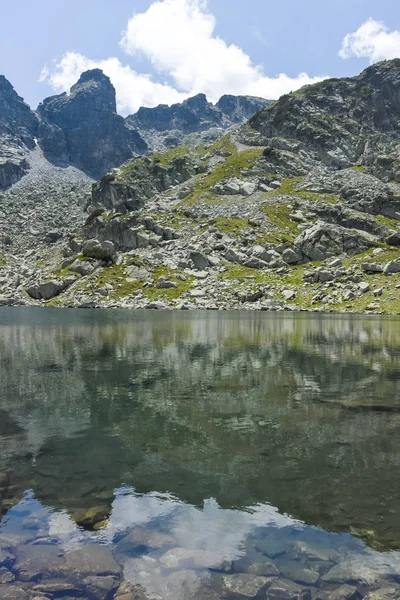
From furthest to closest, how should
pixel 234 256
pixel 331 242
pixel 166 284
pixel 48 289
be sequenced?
pixel 234 256 → pixel 331 242 → pixel 48 289 → pixel 166 284

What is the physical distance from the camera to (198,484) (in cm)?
1642

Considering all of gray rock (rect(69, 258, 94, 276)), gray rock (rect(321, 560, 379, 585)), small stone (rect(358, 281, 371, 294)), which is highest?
gray rock (rect(69, 258, 94, 276))

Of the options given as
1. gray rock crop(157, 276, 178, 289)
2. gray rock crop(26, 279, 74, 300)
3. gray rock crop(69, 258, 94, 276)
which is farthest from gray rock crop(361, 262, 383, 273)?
gray rock crop(26, 279, 74, 300)

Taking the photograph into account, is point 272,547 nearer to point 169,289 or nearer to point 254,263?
point 169,289

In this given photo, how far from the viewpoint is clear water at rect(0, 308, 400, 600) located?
36.3 feet

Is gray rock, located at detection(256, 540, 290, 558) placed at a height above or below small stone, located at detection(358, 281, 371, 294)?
below

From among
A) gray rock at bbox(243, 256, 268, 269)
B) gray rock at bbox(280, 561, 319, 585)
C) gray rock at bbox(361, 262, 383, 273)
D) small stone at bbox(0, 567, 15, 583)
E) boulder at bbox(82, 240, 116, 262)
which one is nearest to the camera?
small stone at bbox(0, 567, 15, 583)

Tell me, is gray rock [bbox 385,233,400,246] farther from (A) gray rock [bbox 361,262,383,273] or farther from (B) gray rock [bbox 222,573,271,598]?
(B) gray rock [bbox 222,573,271,598]

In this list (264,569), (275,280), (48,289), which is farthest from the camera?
(48,289)

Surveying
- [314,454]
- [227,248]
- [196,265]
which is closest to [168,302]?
[196,265]

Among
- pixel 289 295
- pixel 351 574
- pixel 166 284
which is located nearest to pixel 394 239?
pixel 289 295

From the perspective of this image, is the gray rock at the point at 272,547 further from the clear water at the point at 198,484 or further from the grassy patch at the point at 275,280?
the grassy patch at the point at 275,280

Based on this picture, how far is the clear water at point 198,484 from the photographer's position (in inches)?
435

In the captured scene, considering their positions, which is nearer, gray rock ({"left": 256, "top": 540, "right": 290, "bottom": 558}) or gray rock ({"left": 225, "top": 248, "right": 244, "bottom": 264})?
gray rock ({"left": 256, "top": 540, "right": 290, "bottom": 558})
